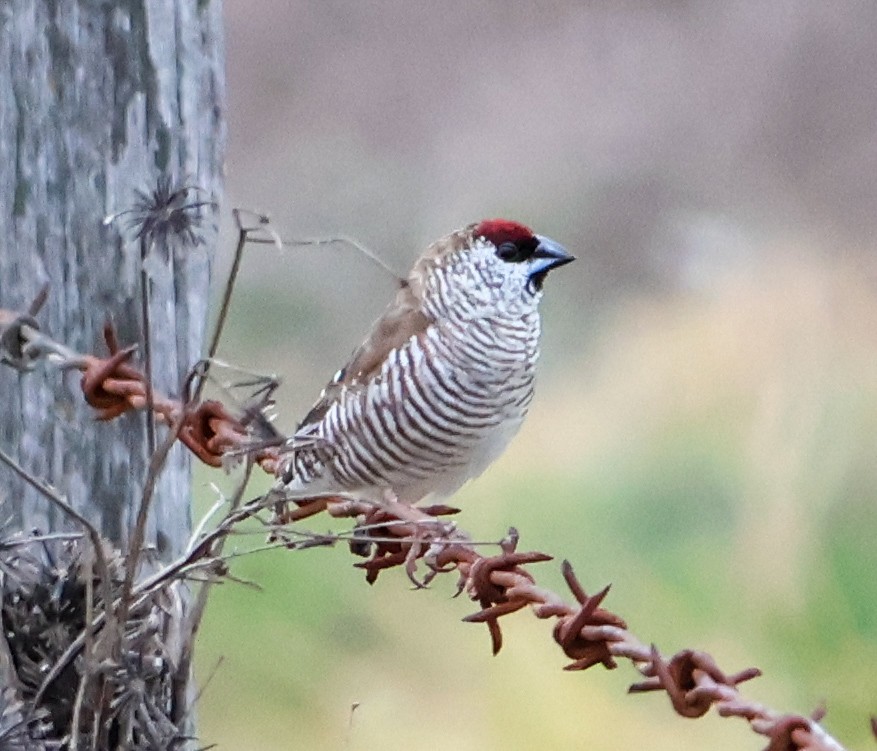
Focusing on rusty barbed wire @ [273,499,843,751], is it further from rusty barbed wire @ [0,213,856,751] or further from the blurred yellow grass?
the blurred yellow grass

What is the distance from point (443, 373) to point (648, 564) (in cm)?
140

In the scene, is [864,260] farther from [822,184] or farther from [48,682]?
[48,682]

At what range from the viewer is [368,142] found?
404 cm

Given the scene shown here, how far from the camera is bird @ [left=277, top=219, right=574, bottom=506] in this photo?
2.29 metres

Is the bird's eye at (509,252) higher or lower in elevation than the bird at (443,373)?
higher

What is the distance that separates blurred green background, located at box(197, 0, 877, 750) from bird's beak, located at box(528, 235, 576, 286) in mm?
955

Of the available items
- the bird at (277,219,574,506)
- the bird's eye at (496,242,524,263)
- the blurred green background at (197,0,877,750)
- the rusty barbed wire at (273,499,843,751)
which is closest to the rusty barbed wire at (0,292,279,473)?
the rusty barbed wire at (273,499,843,751)

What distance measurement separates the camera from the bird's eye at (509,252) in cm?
235

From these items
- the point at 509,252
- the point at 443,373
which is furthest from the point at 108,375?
the point at 509,252

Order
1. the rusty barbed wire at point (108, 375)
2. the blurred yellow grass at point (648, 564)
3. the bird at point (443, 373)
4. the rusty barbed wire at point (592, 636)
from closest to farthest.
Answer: the rusty barbed wire at point (592, 636), the rusty barbed wire at point (108, 375), the bird at point (443, 373), the blurred yellow grass at point (648, 564)

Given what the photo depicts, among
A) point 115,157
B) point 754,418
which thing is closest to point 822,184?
point 754,418

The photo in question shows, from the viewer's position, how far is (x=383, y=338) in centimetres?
234

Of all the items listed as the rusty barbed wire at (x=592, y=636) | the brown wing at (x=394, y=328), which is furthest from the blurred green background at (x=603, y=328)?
the rusty barbed wire at (x=592, y=636)

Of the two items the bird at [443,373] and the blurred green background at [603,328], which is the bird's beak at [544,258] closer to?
the bird at [443,373]
